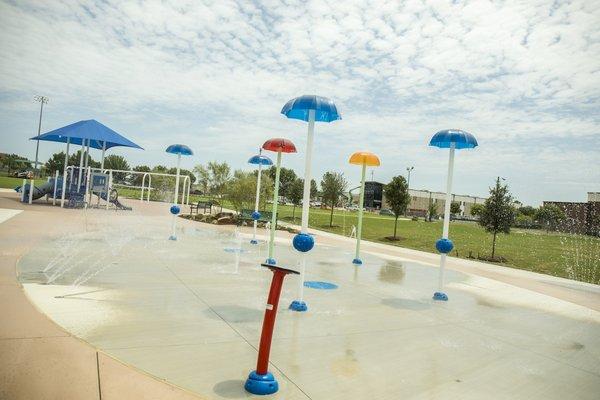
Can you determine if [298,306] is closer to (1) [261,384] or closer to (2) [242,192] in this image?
(1) [261,384]

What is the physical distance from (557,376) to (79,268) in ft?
25.9

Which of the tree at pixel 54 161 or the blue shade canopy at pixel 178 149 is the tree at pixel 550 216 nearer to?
the blue shade canopy at pixel 178 149

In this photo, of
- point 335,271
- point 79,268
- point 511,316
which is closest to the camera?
point 511,316

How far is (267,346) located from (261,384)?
327 mm

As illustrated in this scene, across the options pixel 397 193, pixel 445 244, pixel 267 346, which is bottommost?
pixel 267 346

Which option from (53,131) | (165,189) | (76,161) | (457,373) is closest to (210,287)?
(457,373)

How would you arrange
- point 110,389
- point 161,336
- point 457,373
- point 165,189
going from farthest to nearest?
point 165,189, point 161,336, point 457,373, point 110,389

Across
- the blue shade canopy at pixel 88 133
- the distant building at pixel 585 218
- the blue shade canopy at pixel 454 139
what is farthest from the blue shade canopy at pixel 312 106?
the distant building at pixel 585 218

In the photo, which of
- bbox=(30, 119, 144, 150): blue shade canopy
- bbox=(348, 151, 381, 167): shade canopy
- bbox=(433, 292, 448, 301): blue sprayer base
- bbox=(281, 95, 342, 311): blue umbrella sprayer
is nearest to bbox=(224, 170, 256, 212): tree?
bbox=(30, 119, 144, 150): blue shade canopy

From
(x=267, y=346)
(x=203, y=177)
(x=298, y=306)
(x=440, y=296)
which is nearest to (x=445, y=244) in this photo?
(x=440, y=296)

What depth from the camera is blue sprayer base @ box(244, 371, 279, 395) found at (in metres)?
3.29

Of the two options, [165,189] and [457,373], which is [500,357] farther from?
[165,189]

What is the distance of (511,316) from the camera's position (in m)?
6.91

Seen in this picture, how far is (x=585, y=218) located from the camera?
82688 millimetres
